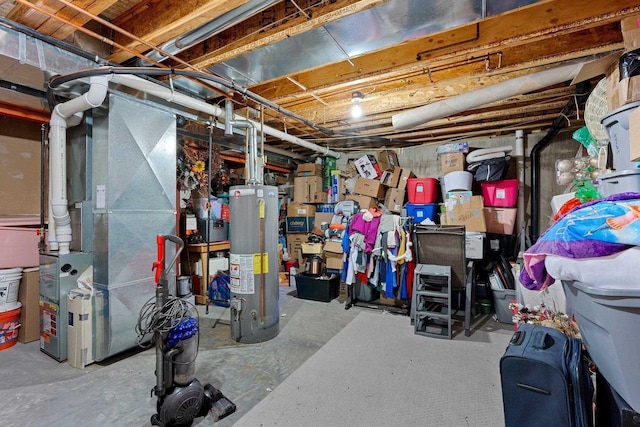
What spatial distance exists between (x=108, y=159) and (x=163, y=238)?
4.25ft

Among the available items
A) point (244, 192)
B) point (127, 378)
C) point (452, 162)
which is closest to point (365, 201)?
point (452, 162)

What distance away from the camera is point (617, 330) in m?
0.92

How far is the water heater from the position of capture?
296 cm

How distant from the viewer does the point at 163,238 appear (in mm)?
1885

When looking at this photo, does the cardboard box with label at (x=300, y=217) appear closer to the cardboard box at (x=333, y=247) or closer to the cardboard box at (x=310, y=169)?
the cardboard box at (x=310, y=169)

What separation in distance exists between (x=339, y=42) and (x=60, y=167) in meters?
2.61

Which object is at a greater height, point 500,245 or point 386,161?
point 386,161

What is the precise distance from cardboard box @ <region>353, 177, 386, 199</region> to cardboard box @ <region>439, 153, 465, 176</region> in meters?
1.09

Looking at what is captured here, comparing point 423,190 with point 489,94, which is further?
point 423,190

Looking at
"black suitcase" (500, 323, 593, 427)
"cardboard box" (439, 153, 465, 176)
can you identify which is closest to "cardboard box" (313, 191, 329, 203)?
"cardboard box" (439, 153, 465, 176)

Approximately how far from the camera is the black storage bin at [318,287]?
4.34 m

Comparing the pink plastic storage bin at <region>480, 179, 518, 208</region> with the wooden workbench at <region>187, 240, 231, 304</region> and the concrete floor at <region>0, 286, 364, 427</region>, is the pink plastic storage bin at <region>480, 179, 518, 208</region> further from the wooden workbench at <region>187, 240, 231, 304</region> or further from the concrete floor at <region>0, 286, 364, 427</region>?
the wooden workbench at <region>187, 240, 231, 304</region>

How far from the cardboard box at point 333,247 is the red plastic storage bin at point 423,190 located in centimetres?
140

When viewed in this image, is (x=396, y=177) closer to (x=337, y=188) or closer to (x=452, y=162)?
(x=452, y=162)
